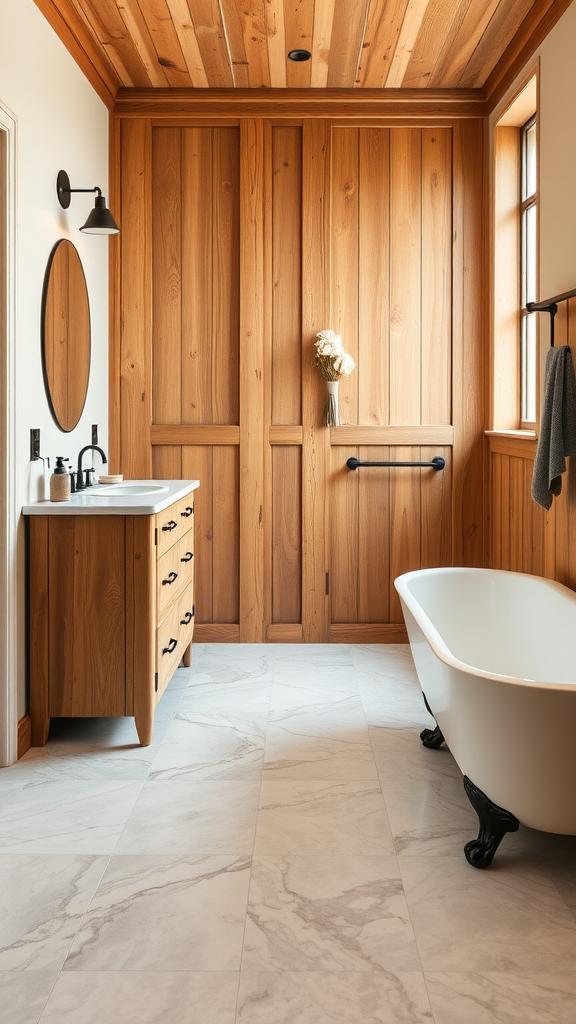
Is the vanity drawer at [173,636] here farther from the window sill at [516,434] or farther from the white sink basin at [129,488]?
the window sill at [516,434]

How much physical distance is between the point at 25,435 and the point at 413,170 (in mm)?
2538

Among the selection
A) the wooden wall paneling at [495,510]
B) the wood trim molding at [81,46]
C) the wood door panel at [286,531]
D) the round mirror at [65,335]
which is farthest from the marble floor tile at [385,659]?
the wood trim molding at [81,46]

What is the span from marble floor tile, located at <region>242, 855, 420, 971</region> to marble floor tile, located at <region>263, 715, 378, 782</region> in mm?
527

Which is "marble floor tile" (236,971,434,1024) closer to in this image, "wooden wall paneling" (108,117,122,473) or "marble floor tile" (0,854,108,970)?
"marble floor tile" (0,854,108,970)

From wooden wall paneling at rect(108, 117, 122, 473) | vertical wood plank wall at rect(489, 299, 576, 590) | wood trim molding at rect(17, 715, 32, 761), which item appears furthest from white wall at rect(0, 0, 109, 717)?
vertical wood plank wall at rect(489, 299, 576, 590)

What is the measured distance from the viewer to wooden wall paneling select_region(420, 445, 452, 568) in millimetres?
4254

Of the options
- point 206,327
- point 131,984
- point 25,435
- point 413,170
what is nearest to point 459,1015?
point 131,984

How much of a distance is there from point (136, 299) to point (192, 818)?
8.98ft

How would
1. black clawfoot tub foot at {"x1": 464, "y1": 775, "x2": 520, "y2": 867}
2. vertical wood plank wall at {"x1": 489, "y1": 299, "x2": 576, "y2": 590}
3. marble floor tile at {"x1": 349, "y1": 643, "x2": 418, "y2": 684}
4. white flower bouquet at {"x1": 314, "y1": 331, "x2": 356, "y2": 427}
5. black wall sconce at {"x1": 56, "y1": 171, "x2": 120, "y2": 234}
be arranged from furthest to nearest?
white flower bouquet at {"x1": 314, "y1": 331, "x2": 356, "y2": 427}, marble floor tile at {"x1": 349, "y1": 643, "x2": 418, "y2": 684}, black wall sconce at {"x1": 56, "y1": 171, "x2": 120, "y2": 234}, vertical wood plank wall at {"x1": 489, "y1": 299, "x2": 576, "y2": 590}, black clawfoot tub foot at {"x1": 464, "y1": 775, "x2": 520, "y2": 867}

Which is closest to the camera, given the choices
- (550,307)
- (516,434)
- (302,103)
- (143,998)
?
(143,998)

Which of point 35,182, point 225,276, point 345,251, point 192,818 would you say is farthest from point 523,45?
point 192,818

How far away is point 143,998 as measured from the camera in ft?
5.11

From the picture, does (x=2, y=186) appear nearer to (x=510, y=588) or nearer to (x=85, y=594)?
(x=85, y=594)

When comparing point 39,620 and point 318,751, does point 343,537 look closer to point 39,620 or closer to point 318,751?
point 318,751
